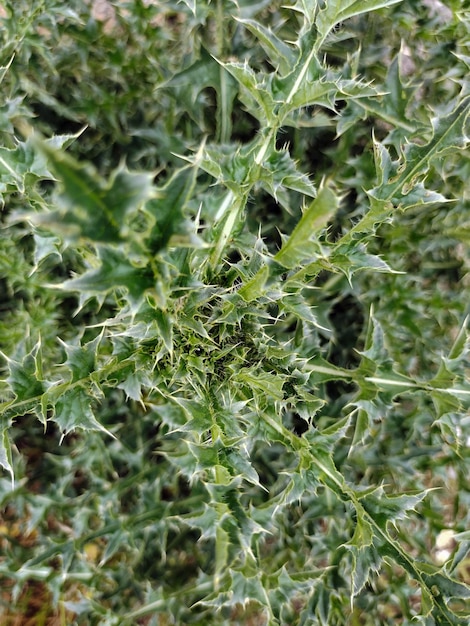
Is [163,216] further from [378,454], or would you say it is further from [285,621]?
[285,621]

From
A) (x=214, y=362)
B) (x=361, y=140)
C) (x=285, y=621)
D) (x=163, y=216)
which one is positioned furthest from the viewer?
(x=361, y=140)

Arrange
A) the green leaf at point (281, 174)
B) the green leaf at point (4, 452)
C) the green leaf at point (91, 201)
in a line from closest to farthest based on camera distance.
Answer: the green leaf at point (91, 201) → the green leaf at point (4, 452) → the green leaf at point (281, 174)

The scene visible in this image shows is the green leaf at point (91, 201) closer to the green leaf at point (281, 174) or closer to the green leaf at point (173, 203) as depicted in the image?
the green leaf at point (173, 203)

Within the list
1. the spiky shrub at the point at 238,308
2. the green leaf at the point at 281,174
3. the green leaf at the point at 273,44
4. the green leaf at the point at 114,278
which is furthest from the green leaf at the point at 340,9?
the green leaf at the point at 114,278

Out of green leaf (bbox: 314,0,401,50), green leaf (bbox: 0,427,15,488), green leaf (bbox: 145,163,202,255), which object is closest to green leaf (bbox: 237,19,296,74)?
green leaf (bbox: 314,0,401,50)

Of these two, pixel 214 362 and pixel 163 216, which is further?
pixel 214 362

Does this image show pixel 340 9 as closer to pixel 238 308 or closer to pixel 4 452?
pixel 238 308

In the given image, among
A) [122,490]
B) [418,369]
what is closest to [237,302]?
[122,490]

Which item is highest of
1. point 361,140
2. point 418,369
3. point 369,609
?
point 361,140
